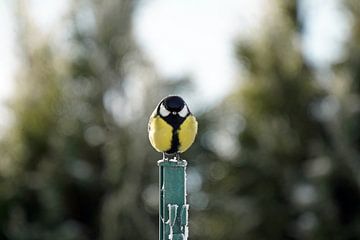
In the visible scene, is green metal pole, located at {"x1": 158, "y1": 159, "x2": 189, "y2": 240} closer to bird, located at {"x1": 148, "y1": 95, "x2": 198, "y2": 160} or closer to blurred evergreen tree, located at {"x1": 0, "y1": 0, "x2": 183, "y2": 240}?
bird, located at {"x1": 148, "y1": 95, "x2": 198, "y2": 160}

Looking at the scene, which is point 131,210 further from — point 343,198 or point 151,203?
point 343,198

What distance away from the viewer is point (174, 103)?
2.28 metres

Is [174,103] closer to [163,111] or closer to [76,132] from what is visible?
[163,111]

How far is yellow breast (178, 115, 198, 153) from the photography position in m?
2.29

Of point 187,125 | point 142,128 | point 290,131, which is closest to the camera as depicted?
point 187,125

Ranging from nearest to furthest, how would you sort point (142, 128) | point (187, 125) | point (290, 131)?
point (187, 125)
point (142, 128)
point (290, 131)

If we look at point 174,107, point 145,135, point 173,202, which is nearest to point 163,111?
point 174,107

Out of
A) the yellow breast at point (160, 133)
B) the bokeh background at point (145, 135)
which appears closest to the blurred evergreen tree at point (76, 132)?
the bokeh background at point (145, 135)

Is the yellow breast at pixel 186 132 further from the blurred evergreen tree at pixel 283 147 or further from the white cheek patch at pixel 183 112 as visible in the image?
the blurred evergreen tree at pixel 283 147

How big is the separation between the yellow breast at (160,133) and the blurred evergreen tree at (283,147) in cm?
388

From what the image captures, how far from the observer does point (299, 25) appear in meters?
6.70

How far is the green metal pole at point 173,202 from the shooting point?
2223 mm

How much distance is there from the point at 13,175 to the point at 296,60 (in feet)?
7.75

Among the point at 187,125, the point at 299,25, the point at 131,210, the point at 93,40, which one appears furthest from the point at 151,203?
the point at 187,125
